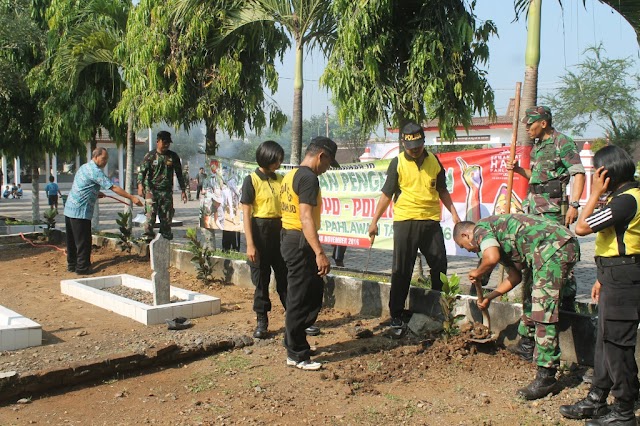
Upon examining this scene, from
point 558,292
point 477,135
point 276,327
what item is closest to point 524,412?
point 558,292

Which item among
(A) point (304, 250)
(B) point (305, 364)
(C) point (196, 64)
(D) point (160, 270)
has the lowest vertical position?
(B) point (305, 364)

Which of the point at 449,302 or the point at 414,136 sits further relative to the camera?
the point at 414,136

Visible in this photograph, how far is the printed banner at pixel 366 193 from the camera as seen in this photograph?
7.04m

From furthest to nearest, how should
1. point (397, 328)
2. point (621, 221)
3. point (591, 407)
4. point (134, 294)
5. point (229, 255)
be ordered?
1. point (229, 255)
2. point (134, 294)
3. point (397, 328)
4. point (591, 407)
5. point (621, 221)

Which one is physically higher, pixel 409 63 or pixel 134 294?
pixel 409 63

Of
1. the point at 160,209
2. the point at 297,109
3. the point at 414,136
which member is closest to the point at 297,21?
the point at 297,109

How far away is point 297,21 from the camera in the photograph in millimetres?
9258

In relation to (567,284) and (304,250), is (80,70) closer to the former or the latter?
(304,250)

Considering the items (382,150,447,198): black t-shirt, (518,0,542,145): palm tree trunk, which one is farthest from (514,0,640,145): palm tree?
(382,150,447,198): black t-shirt

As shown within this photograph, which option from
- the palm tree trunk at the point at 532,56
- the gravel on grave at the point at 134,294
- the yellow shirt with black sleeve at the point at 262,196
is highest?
the palm tree trunk at the point at 532,56

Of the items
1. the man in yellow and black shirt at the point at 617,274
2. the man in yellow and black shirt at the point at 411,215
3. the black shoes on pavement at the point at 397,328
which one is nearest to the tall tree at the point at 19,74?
the man in yellow and black shirt at the point at 411,215

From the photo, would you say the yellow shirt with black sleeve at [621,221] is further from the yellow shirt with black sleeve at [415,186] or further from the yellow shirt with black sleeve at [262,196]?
the yellow shirt with black sleeve at [262,196]

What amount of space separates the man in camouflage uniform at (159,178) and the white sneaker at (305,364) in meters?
4.84

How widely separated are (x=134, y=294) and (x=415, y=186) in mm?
3920
